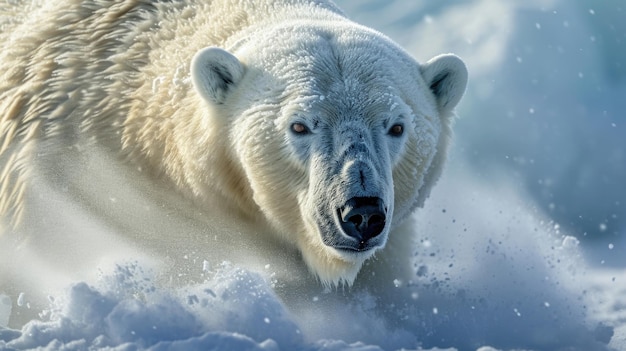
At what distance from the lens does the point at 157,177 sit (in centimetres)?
581

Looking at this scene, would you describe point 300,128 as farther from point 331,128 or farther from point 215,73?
point 215,73

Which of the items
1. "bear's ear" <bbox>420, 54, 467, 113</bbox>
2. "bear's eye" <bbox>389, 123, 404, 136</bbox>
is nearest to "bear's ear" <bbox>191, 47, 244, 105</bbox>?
"bear's eye" <bbox>389, 123, 404, 136</bbox>

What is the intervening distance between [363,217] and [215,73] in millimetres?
1196

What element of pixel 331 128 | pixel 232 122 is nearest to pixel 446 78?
pixel 331 128

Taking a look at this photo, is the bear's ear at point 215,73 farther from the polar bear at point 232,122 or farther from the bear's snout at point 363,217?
the bear's snout at point 363,217

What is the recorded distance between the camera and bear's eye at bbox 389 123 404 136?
17.3ft

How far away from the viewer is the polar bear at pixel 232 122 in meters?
5.14

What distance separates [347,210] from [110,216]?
1831mm

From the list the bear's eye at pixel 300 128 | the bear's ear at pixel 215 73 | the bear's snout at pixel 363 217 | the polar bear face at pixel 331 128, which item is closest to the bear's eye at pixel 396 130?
the polar bear face at pixel 331 128

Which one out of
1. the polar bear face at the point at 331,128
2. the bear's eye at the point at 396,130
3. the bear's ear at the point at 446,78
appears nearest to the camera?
the polar bear face at the point at 331,128

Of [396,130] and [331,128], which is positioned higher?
[396,130]

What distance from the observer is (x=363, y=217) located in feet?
15.8

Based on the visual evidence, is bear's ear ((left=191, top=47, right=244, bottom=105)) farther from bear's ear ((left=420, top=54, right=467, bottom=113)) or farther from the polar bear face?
bear's ear ((left=420, top=54, right=467, bottom=113))

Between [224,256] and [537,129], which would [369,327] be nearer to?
[224,256]
